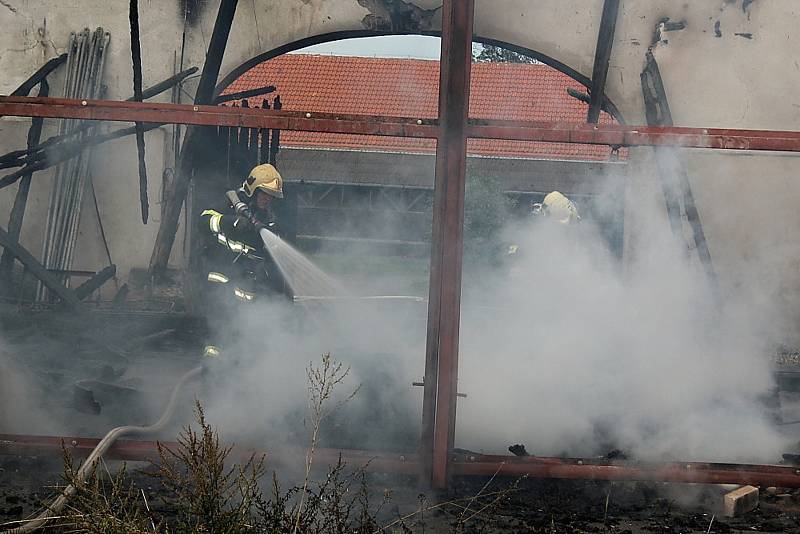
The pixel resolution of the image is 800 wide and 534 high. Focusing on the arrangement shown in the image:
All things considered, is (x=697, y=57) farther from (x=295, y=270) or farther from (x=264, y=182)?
(x=264, y=182)

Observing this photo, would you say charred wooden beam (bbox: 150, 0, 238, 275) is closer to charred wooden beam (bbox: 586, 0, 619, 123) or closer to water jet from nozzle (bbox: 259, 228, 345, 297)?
water jet from nozzle (bbox: 259, 228, 345, 297)

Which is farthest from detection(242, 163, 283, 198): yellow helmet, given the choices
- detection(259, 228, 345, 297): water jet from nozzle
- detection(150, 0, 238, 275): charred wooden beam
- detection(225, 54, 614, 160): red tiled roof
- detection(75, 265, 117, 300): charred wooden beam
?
detection(225, 54, 614, 160): red tiled roof

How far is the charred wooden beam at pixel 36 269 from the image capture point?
24.3 ft

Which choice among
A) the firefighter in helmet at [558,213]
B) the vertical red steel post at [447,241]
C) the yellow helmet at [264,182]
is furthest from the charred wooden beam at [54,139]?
the vertical red steel post at [447,241]

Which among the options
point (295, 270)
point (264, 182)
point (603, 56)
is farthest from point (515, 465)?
point (603, 56)

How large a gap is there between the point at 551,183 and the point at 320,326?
17355mm

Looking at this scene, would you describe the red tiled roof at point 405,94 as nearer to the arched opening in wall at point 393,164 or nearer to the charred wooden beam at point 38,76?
the arched opening in wall at point 393,164

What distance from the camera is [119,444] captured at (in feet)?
12.9

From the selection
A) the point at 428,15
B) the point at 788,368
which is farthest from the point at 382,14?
the point at 788,368

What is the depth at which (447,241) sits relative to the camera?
3947 millimetres

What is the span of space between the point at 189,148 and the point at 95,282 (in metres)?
1.85

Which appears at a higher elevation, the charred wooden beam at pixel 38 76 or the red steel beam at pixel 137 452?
the charred wooden beam at pixel 38 76

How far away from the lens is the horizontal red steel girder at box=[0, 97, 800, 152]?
3801 millimetres

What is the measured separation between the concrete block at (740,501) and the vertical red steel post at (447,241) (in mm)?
1394
